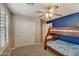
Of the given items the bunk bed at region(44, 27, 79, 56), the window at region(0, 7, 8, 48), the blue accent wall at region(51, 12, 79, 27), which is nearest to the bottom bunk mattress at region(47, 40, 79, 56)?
the bunk bed at region(44, 27, 79, 56)

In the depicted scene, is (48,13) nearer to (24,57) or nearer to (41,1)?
(41,1)

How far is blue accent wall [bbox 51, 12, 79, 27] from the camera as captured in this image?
1.40m

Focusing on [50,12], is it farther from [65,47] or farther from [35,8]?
[65,47]

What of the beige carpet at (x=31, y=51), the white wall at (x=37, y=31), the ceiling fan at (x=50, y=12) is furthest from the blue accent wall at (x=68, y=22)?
the beige carpet at (x=31, y=51)

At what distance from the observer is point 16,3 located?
4.84 feet

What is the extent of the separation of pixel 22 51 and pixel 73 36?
815 millimetres

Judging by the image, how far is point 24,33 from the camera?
1606 mm

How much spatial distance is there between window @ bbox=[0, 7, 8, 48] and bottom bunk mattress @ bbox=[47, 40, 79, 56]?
2.35 feet

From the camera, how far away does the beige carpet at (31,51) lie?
1504 millimetres

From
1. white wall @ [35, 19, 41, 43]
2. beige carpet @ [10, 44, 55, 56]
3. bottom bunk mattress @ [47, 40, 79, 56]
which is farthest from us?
white wall @ [35, 19, 41, 43]

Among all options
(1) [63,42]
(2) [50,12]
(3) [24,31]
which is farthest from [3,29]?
(1) [63,42]

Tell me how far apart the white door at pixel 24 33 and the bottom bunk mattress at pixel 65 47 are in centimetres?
35

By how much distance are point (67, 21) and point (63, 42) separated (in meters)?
0.33

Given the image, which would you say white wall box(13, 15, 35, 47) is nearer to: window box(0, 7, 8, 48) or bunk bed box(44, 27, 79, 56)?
window box(0, 7, 8, 48)
